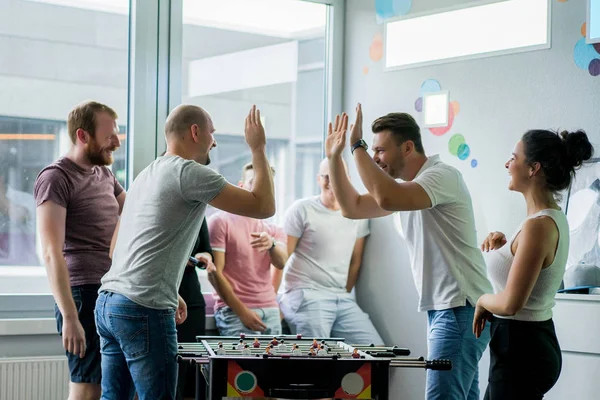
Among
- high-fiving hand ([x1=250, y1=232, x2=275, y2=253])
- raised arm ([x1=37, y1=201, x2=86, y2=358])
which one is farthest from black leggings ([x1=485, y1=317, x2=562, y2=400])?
high-fiving hand ([x1=250, y1=232, x2=275, y2=253])

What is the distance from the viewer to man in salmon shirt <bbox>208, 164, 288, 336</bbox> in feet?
14.3

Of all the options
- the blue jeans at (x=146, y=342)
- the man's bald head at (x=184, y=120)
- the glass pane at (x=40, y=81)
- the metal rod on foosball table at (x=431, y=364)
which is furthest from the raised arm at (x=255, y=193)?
the glass pane at (x=40, y=81)

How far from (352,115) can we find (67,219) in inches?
85.3

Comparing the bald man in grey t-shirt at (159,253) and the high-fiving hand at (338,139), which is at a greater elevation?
the high-fiving hand at (338,139)

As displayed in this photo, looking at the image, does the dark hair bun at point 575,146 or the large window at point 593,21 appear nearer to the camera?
the dark hair bun at point 575,146

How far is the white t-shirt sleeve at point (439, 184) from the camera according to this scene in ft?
9.87

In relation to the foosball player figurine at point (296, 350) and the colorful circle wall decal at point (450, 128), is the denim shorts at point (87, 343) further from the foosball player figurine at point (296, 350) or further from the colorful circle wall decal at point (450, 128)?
the colorful circle wall decal at point (450, 128)

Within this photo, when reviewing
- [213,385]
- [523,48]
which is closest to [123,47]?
[523,48]

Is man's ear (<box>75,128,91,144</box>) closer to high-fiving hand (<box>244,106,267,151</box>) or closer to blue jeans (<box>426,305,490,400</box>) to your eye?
high-fiving hand (<box>244,106,267,151</box>)

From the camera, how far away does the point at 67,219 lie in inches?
132

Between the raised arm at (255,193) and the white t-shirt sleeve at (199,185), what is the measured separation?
0.03 m

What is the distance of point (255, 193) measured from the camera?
2719mm

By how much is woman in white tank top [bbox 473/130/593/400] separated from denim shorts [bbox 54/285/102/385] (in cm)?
152

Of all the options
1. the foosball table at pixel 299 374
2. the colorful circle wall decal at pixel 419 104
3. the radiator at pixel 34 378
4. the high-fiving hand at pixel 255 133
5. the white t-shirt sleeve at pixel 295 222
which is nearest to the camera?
the foosball table at pixel 299 374
